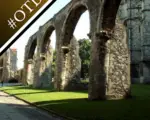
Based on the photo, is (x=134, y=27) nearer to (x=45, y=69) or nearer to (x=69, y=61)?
(x=45, y=69)

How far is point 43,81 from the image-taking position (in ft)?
107

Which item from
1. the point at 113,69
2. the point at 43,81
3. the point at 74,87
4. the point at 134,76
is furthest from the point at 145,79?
the point at 113,69

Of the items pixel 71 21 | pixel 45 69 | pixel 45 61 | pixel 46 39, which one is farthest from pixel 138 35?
pixel 71 21

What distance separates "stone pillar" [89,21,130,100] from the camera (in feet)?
50.5

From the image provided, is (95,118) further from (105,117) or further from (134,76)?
(134,76)

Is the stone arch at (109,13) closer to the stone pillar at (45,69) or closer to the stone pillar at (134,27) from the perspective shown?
the stone pillar at (45,69)

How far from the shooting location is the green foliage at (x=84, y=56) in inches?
2378

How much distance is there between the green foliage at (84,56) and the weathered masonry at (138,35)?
17178 millimetres

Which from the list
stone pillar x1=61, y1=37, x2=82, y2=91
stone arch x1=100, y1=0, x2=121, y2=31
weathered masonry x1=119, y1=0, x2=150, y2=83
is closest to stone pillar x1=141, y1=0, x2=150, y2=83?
weathered masonry x1=119, y1=0, x2=150, y2=83

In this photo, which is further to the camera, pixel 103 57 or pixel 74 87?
pixel 74 87

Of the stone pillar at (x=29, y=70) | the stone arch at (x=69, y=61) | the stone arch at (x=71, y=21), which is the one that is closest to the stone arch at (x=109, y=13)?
the stone arch at (x=71, y=21)

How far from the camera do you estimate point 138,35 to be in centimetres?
4347

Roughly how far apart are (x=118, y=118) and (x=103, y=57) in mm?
6481

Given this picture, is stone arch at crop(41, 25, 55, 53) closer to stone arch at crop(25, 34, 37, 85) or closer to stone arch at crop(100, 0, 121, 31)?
stone arch at crop(25, 34, 37, 85)
